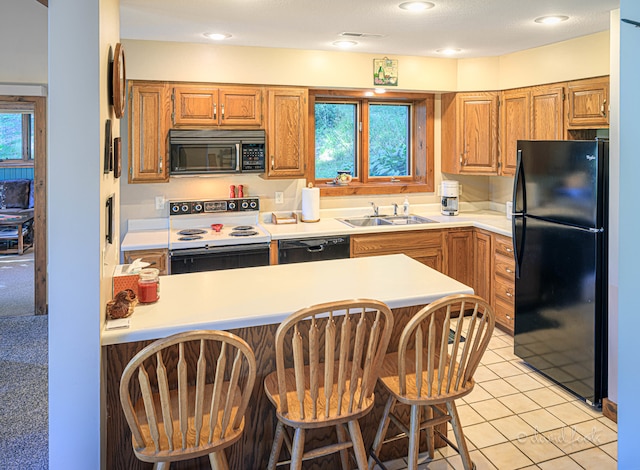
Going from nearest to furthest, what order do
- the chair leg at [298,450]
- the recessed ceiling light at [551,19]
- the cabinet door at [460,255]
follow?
the chair leg at [298,450] < the recessed ceiling light at [551,19] < the cabinet door at [460,255]

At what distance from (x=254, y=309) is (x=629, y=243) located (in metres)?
1.38

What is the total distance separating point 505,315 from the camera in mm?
4195

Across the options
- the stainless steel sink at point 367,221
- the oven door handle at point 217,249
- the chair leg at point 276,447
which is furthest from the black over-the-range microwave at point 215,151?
the chair leg at point 276,447

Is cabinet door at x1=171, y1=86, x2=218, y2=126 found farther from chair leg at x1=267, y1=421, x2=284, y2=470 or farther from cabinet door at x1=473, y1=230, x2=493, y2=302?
chair leg at x1=267, y1=421, x2=284, y2=470

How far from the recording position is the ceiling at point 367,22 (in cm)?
299

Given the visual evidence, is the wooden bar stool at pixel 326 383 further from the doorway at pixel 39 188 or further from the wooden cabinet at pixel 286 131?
the doorway at pixel 39 188

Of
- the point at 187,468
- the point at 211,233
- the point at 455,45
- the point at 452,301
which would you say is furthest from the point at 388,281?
the point at 455,45

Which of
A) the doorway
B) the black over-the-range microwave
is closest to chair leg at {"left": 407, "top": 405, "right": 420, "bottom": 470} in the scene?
the black over-the-range microwave

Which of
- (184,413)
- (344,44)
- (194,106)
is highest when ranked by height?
(344,44)

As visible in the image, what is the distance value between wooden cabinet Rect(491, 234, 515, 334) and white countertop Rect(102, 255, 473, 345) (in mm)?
1479

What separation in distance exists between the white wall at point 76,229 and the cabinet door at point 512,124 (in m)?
3.51

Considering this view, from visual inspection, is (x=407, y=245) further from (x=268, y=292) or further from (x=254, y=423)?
(x=254, y=423)

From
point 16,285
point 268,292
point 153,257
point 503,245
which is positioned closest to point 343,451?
point 268,292

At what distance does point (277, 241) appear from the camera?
13.1 ft
